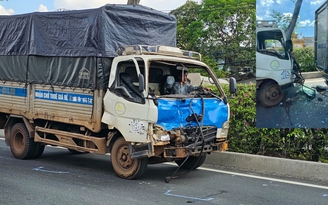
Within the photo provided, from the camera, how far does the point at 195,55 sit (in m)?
9.09

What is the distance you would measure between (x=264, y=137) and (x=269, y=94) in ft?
3.05

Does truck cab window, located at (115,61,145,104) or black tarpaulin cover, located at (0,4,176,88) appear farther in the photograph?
black tarpaulin cover, located at (0,4,176,88)

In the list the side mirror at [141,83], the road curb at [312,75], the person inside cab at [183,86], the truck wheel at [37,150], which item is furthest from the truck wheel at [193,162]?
the truck wheel at [37,150]

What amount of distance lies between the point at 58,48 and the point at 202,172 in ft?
13.3

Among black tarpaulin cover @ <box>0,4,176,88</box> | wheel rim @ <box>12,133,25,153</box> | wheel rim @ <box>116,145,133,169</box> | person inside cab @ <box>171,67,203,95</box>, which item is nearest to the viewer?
wheel rim @ <box>116,145,133,169</box>

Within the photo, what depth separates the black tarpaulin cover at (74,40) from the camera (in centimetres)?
874

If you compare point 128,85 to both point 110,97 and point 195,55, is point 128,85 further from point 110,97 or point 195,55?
point 195,55

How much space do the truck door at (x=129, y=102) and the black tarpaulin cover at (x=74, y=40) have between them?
35 cm

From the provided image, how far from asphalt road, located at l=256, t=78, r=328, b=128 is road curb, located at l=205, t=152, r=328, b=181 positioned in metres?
0.84

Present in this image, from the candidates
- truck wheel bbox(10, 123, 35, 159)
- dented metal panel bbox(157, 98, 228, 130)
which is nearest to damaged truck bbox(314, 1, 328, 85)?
dented metal panel bbox(157, 98, 228, 130)

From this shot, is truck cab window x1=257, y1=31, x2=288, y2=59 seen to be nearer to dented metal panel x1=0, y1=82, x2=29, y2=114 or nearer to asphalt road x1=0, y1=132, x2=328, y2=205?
asphalt road x1=0, y1=132, x2=328, y2=205

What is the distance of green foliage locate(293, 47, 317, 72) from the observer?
9.27 metres

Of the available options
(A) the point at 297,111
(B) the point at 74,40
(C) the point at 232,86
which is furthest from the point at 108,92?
(A) the point at 297,111

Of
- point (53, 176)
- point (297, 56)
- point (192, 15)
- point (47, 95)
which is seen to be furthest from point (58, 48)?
point (192, 15)
